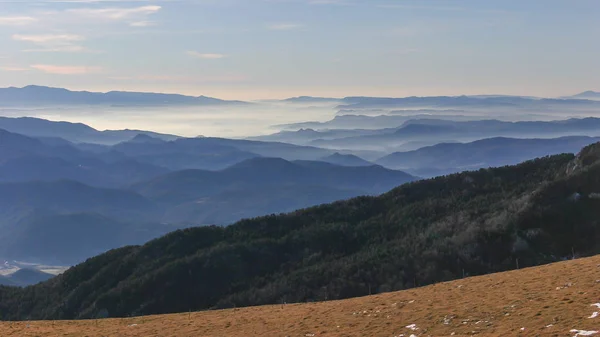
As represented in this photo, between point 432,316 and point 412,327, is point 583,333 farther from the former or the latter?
point 432,316

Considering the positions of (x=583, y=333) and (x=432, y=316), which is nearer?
(x=583, y=333)

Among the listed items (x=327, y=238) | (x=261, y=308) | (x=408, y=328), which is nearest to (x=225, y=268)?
(x=327, y=238)

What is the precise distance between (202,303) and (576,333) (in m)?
53.2

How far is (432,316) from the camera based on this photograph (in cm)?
2972

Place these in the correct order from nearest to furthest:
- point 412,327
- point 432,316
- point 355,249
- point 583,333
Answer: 1. point 583,333
2. point 412,327
3. point 432,316
4. point 355,249

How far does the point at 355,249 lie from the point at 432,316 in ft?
155

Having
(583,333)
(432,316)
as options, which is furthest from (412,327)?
(583,333)

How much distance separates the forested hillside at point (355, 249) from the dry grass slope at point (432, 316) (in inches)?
824

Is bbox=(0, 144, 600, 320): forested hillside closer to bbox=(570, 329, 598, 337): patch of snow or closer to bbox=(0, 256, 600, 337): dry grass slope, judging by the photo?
bbox=(0, 256, 600, 337): dry grass slope

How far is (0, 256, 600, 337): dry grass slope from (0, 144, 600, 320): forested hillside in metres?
20.9

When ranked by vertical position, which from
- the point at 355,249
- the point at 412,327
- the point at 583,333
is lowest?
the point at 355,249

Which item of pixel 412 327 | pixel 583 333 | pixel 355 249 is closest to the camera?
pixel 583 333

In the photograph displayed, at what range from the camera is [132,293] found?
252 ft

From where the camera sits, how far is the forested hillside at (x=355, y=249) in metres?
60.1
